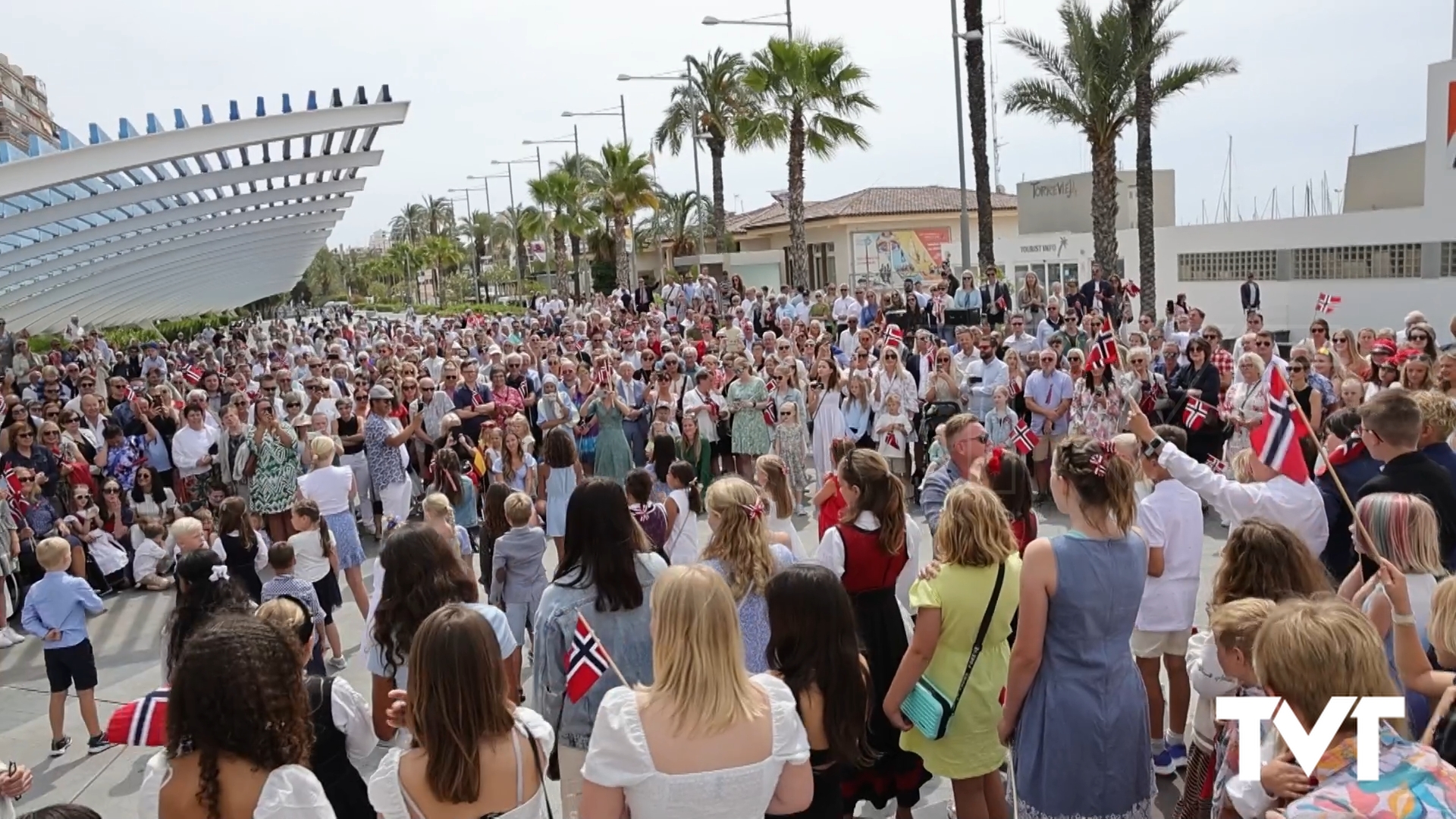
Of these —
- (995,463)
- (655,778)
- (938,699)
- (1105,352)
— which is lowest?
(938,699)

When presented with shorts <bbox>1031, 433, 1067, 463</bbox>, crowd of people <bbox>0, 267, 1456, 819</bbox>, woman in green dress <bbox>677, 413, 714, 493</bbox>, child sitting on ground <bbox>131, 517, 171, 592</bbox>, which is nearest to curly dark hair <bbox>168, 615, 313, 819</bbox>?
crowd of people <bbox>0, 267, 1456, 819</bbox>

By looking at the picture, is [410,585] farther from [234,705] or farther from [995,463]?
[995,463]

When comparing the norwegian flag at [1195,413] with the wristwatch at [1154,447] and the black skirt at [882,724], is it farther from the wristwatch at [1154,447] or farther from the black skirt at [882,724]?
the black skirt at [882,724]

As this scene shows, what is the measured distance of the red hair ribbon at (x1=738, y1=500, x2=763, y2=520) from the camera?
4.36 metres

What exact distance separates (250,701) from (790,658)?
1625mm

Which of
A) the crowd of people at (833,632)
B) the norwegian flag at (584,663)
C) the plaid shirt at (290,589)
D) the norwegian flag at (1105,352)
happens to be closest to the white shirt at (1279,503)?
the crowd of people at (833,632)

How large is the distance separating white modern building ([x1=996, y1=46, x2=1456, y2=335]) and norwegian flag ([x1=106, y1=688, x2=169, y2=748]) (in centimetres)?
1827

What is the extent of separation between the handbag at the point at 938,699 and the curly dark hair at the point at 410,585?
1.89 meters

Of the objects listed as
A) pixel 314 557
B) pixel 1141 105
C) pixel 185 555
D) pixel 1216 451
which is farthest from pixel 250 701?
pixel 1141 105

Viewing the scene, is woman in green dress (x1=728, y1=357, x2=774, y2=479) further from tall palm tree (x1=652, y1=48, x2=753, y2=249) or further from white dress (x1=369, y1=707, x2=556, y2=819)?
tall palm tree (x1=652, y1=48, x2=753, y2=249)

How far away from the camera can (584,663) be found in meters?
3.63

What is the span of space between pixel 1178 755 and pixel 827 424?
6.24 m

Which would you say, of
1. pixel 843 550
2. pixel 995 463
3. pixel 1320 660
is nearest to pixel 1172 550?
pixel 995 463

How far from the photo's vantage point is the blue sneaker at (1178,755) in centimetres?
500
